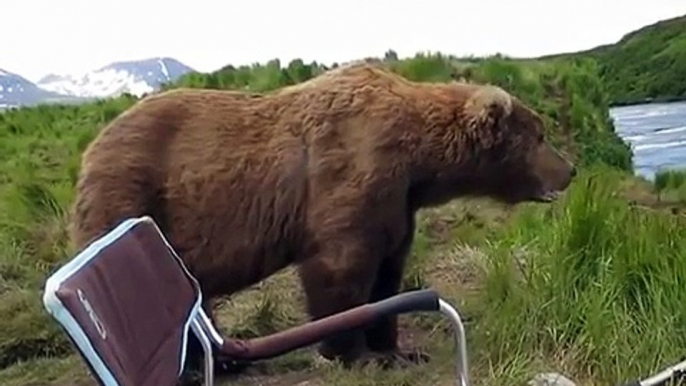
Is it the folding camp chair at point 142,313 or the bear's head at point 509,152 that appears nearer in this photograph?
the folding camp chair at point 142,313

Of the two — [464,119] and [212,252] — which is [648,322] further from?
[212,252]

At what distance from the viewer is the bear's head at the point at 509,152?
492cm

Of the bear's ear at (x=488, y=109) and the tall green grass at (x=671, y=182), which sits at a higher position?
the bear's ear at (x=488, y=109)

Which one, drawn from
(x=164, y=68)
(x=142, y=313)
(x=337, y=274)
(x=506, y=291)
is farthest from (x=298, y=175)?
(x=164, y=68)

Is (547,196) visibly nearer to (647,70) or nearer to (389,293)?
(389,293)

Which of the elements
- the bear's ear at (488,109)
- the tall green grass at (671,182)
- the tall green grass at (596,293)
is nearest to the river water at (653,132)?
the tall green grass at (671,182)

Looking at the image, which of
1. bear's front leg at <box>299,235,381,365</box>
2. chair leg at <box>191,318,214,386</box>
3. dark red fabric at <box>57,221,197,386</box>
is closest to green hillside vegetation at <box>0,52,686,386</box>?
bear's front leg at <box>299,235,381,365</box>

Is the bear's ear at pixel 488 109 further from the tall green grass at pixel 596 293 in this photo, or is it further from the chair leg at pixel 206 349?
the chair leg at pixel 206 349

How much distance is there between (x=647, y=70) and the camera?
14.1 meters

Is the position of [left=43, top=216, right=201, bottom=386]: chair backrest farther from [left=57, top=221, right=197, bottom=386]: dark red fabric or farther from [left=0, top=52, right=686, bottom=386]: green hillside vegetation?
[left=0, top=52, right=686, bottom=386]: green hillside vegetation

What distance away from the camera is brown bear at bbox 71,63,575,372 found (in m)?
4.66

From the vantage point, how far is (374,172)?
464 cm

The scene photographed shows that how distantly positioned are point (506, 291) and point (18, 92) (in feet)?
35.7

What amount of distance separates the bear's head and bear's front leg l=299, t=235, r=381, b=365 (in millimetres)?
655
